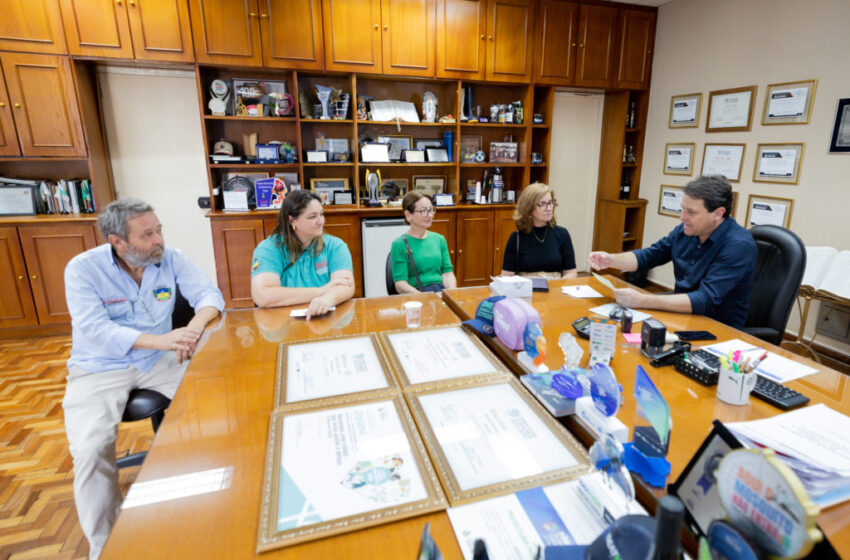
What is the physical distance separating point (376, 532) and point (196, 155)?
416cm

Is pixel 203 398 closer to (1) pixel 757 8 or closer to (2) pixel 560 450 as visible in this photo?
(2) pixel 560 450

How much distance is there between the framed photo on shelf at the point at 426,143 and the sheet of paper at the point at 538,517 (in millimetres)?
3986

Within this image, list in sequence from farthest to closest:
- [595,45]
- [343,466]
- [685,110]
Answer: [595,45]
[685,110]
[343,466]

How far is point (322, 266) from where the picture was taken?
7.20 ft

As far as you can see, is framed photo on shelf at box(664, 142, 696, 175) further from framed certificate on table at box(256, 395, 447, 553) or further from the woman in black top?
framed certificate on table at box(256, 395, 447, 553)

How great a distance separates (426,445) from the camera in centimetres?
97

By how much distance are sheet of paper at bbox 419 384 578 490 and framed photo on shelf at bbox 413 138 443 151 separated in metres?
3.62

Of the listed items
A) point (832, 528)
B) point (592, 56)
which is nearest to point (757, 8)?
point (592, 56)

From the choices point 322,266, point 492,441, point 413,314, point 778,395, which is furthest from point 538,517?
point 322,266

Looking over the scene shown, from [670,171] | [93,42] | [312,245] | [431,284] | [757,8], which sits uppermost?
[757,8]

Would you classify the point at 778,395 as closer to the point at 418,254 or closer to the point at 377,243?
the point at 418,254

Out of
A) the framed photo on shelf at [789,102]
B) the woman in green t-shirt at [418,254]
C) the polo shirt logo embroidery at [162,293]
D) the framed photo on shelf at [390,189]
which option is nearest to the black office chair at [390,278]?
the woman in green t-shirt at [418,254]

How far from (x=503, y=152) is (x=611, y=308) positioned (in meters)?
3.11

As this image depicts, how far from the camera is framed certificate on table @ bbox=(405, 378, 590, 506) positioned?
871 mm
